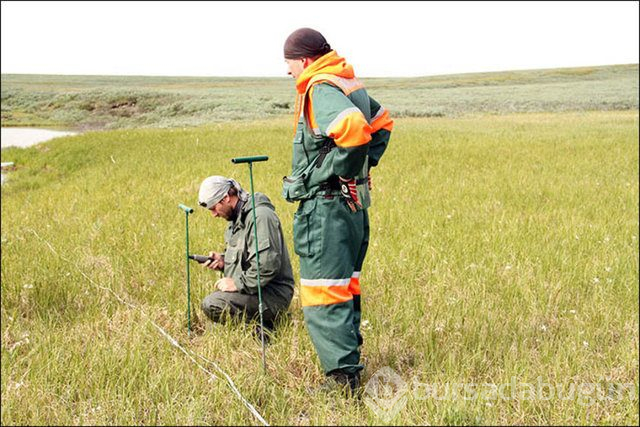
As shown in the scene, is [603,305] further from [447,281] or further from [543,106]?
[543,106]

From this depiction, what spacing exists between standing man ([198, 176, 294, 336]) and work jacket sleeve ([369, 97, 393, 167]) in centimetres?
95

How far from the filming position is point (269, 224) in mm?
4430

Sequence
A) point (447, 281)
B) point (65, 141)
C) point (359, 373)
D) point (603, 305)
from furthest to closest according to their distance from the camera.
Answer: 1. point (65, 141)
2. point (447, 281)
3. point (603, 305)
4. point (359, 373)

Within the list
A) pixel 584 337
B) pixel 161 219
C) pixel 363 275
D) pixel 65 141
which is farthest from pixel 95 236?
pixel 65 141

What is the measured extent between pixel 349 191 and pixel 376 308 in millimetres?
1827

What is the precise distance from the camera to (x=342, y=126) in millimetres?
3312

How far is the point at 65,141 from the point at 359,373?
21645 mm

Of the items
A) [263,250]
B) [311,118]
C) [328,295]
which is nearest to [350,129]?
[311,118]

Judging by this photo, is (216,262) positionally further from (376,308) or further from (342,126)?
(342,126)

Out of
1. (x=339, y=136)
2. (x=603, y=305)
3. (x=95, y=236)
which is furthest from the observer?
(x=95, y=236)

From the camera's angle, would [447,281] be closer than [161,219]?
Yes

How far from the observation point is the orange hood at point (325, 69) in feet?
11.7

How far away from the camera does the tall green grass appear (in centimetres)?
353

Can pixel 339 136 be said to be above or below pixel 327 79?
below
